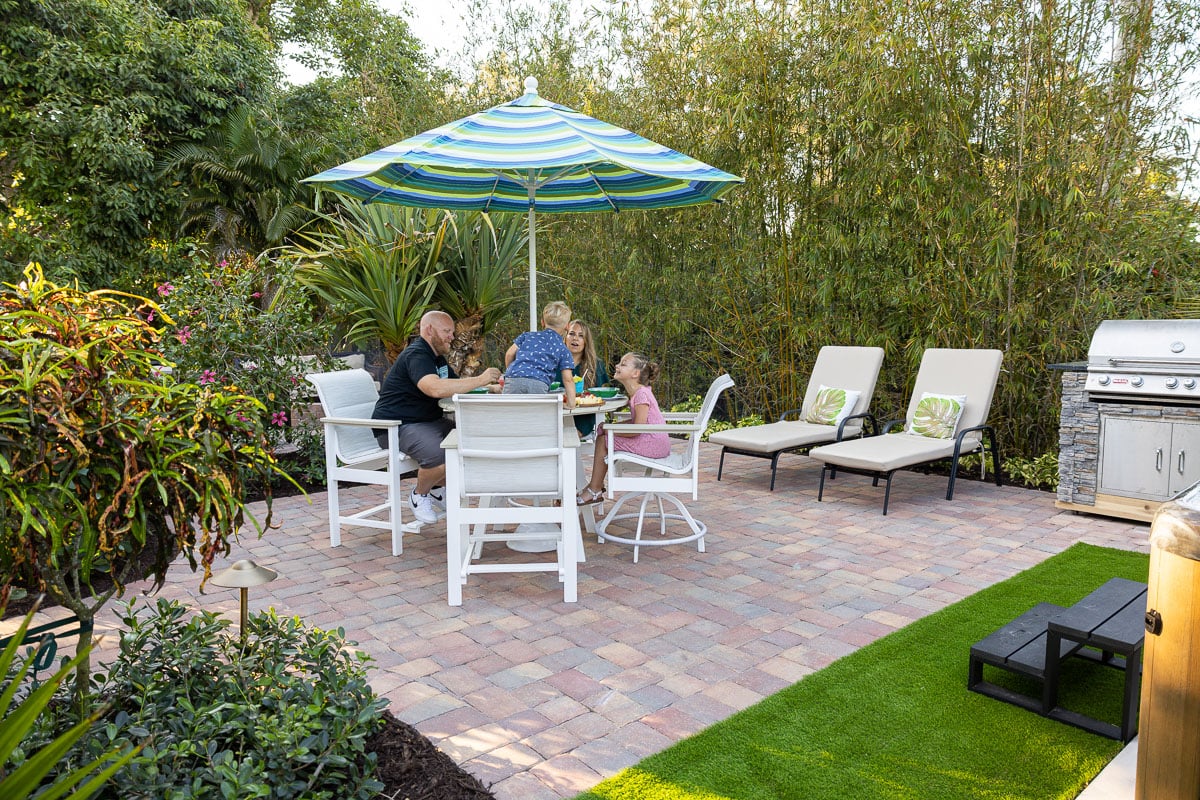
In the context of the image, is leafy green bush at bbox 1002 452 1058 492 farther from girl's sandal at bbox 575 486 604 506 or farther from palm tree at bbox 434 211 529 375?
palm tree at bbox 434 211 529 375

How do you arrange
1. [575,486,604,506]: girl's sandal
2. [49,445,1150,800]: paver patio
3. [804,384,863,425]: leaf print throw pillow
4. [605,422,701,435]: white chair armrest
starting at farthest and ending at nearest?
[804,384,863,425]: leaf print throw pillow
[575,486,604,506]: girl's sandal
[605,422,701,435]: white chair armrest
[49,445,1150,800]: paver patio

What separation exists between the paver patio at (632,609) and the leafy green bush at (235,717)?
0.43 meters

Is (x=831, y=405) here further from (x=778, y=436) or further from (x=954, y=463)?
(x=954, y=463)

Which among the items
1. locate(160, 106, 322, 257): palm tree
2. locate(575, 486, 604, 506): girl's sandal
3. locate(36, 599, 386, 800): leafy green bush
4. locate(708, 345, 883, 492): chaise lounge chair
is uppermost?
locate(160, 106, 322, 257): palm tree

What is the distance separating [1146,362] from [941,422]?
49.6 inches

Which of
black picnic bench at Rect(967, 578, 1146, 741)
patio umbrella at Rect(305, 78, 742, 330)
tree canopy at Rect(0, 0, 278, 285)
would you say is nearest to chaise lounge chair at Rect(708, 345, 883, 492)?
patio umbrella at Rect(305, 78, 742, 330)

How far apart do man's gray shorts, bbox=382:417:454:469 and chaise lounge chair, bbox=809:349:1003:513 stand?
7.98 feet

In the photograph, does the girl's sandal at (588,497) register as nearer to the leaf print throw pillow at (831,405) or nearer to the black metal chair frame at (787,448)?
the black metal chair frame at (787,448)

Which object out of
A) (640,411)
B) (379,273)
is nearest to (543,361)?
(640,411)

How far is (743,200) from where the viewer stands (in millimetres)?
6551

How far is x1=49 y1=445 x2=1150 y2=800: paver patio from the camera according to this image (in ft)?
8.01

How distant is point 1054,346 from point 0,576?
5.75 m

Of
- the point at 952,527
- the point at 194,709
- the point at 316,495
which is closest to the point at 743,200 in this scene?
the point at 952,527

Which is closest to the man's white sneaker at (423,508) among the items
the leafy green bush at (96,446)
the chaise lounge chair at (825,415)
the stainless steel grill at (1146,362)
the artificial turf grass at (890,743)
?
the chaise lounge chair at (825,415)
